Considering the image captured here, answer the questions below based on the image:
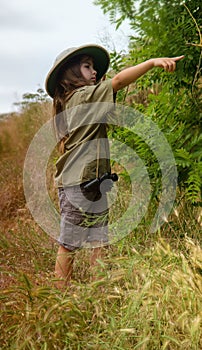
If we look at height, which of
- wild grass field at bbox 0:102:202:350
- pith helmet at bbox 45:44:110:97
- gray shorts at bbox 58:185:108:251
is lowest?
wild grass field at bbox 0:102:202:350

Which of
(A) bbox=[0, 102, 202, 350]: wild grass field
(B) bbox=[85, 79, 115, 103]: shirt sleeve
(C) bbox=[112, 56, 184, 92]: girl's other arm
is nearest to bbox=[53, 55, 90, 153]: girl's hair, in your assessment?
(B) bbox=[85, 79, 115, 103]: shirt sleeve

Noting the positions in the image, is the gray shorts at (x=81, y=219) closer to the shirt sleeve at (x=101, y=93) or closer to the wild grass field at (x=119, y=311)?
the wild grass field at (x=119, y=311)

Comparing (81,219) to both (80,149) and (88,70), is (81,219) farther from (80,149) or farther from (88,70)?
(88,70)

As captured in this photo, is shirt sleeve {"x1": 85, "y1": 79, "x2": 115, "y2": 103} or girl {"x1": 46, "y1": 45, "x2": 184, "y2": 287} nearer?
shirt sleeve {"x1": 85, "y1": 79, "x2": 115, "y2": 103}

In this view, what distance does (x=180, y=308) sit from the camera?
6.88 ft

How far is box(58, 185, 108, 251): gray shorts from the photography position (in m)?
2.86

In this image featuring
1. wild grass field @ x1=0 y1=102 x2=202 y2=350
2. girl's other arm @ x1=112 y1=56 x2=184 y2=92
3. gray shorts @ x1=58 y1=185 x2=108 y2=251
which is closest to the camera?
wild grass field @ x1=0 y1=102 x2=202 y2=350

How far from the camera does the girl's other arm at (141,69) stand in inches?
91.7

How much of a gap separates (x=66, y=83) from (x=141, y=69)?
678mm

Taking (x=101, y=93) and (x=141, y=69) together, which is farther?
(x=101, y=93)

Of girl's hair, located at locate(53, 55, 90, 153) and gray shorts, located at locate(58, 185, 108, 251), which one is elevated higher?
girl's hair, located at locate(53, 55, 90, 153)

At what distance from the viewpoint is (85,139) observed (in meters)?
2.79

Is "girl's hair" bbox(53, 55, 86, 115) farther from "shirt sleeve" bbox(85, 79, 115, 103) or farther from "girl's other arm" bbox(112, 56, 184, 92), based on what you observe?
"girl's other arm" bbox(112, 56, 184, 92)

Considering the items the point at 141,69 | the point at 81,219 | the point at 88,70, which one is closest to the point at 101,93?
the point at 141,69
